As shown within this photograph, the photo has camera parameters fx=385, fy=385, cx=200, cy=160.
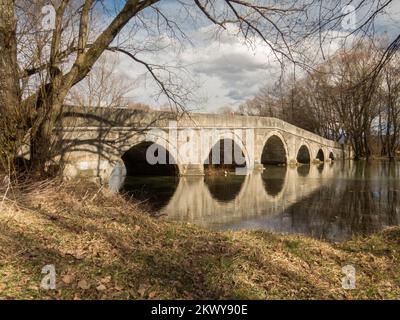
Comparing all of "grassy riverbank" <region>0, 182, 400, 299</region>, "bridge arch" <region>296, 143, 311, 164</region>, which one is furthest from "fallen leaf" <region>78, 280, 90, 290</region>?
"bridge arch" <region>296, 143, 311, 164</region>

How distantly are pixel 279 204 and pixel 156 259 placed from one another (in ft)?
25.0

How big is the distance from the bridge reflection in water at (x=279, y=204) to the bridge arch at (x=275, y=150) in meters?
8.37

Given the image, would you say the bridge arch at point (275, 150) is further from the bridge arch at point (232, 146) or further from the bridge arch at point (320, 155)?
the bridge arch at point (320, 155)

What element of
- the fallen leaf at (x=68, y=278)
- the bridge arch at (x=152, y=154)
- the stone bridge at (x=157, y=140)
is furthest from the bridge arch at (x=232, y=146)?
the fallen leaf at (x=68, y=278)

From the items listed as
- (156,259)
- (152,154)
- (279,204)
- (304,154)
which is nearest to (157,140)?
(152,154)

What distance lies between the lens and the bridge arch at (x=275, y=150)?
2452 centimetres

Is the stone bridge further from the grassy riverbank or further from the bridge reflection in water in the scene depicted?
the grassy riverbank

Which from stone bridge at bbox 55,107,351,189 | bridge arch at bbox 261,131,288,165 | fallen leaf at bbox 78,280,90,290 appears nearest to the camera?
fallen leaf at bbox 78,280,90,290

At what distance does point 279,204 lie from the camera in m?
10.6

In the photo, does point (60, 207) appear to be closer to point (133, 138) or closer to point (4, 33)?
point (4, 33)

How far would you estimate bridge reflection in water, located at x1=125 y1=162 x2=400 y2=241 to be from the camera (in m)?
7.73
